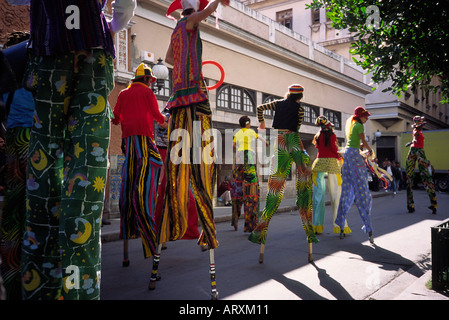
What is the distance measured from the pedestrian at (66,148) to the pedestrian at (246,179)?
15.9 feet

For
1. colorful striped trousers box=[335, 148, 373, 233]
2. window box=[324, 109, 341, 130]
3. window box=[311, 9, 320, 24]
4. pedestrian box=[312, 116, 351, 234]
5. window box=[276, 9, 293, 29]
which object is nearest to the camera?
colorful striped trousers box=[335, 148, 373, 233]

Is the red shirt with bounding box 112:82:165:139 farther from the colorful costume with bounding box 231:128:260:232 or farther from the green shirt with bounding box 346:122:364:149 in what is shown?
the green shirt with bounding box 346:122:364:149

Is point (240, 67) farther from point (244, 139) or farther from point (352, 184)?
point (352, 184)

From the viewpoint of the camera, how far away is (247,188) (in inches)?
270

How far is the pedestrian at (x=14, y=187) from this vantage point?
2238mm

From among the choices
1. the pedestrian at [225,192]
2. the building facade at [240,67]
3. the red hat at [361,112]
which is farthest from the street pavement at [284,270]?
the pedestrian at [225,192]

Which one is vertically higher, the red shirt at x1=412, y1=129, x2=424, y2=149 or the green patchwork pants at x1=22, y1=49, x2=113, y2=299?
the red shirt at x1=412, y1=129, x2=424, y2=149

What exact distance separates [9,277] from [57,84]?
1.15 metres

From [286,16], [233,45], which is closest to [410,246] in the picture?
[233,45]

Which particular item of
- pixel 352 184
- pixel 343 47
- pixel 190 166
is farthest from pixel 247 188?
pixel 343 47

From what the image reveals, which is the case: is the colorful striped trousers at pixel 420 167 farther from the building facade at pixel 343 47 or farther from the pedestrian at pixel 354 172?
the building facade at pixel 343 47

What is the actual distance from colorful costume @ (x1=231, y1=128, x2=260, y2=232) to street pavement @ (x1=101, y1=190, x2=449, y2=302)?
1.53 ft

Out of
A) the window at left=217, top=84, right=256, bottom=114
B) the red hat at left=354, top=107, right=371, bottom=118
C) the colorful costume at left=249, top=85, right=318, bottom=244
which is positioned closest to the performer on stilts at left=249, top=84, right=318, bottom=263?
the colorful costume at left=249, top=85, right=318, bottom=244

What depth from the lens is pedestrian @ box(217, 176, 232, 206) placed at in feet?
42.5
